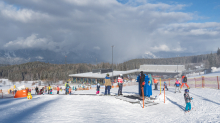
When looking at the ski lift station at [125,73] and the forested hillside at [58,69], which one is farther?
the forested hillside at [58,69]

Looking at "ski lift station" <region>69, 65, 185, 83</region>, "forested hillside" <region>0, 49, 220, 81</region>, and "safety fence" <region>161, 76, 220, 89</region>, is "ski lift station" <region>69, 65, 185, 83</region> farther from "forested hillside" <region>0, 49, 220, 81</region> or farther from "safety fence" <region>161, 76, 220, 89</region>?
"safety fence" <region>161, 76, 220, 89</region>

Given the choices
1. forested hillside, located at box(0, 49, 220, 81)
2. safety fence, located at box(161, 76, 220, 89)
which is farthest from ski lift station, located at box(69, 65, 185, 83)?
safety fence, located at box(161, 76, 220, 89)

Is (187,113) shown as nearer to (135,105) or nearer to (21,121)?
(135,105)

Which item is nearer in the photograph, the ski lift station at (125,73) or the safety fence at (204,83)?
the safety fence at (204,83)

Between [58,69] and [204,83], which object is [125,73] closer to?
[204,83]

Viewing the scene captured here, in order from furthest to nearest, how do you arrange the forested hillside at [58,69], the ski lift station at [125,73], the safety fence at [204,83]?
the forested hillside at [58,69], the ski lift station at [125,73], the safety fence at [204,83]

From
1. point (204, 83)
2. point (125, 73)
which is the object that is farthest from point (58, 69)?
point (204, 83)

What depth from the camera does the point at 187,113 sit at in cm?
880

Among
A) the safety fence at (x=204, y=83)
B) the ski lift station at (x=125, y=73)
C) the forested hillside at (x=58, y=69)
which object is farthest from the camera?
the forested hillside at (x=58, y=69)

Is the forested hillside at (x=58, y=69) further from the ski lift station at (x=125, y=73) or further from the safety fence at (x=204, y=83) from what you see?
the safety fence at (x=204, y=83)

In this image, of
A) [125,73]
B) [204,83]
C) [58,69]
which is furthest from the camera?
[58,69]

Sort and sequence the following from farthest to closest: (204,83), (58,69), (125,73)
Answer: (58,69), (125,73), (204,83)

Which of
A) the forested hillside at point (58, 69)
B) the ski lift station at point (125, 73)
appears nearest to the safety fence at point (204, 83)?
the ski lift station at point (125, 73)

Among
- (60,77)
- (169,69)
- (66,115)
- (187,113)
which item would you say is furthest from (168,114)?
(60,77)
